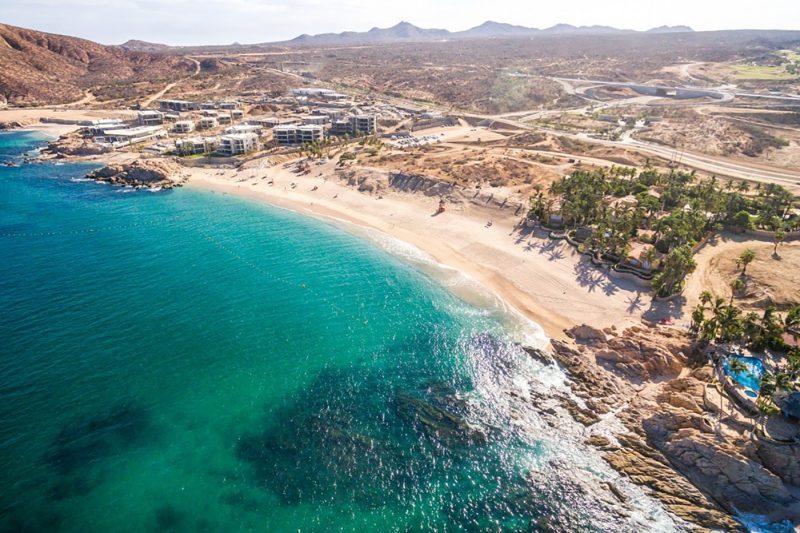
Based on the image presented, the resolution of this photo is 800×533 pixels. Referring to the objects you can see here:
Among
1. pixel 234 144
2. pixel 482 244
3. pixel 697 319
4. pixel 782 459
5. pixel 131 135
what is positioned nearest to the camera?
pixel 782 459

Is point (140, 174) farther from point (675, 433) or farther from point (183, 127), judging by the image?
point (675, 433)

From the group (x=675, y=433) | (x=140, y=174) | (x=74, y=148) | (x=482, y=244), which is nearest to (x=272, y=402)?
(x=675, y=433)

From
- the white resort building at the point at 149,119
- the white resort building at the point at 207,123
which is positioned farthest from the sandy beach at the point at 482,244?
the white resort building at the point at 149,119

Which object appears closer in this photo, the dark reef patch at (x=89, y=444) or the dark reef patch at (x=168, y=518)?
the dark reef patch at (x=168, y=518)

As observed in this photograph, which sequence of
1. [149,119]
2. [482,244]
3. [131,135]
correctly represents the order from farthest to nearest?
[149,119] → [131,135] → [482,244]

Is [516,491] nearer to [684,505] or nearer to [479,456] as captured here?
[479,456]

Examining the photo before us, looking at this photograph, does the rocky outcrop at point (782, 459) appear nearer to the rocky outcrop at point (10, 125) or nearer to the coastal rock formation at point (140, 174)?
the coastal rock formation at point (140, 174)
